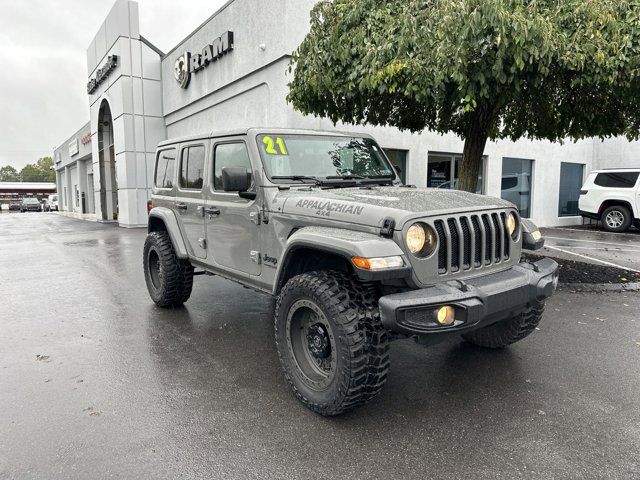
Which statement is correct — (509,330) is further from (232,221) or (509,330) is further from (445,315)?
(232,221)

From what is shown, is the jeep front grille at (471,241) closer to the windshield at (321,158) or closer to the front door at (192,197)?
the windshield at (321,158)

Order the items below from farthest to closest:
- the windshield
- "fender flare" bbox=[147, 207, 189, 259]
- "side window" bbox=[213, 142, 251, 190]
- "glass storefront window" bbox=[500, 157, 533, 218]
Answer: "glass storefront window" bbox=[500, 157, 533, 218]
"fender flare" bbox=[147, 207, 189, 259]
"side window" bbox=[213, 142, 251, 190]
the windshield

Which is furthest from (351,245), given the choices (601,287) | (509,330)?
(601,287)

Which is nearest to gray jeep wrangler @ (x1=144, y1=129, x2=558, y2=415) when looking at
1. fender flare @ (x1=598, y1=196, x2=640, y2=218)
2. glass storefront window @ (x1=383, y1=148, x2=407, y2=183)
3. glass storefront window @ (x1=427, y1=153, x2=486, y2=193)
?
glass storefront window @ (x1=383, y1=148, x2=407, y2=183)

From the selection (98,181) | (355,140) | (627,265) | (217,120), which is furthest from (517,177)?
(98,181)

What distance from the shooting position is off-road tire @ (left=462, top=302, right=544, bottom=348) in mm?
3848

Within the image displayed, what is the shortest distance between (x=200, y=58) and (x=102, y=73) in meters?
8.02

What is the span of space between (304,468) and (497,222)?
2111 millimetres

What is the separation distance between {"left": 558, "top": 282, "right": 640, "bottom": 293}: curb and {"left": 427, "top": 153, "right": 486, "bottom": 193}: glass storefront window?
23.2 ft

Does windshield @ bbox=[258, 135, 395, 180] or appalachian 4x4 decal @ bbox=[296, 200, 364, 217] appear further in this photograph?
windshield @ bbox=[258, 135, 395, 180]

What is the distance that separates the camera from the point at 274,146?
13.3 feet

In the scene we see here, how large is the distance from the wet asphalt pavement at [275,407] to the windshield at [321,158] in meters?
1.67

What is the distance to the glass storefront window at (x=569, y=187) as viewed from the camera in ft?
55.7

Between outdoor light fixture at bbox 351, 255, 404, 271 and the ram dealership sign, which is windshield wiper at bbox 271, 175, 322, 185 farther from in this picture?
the ram dealership sign
